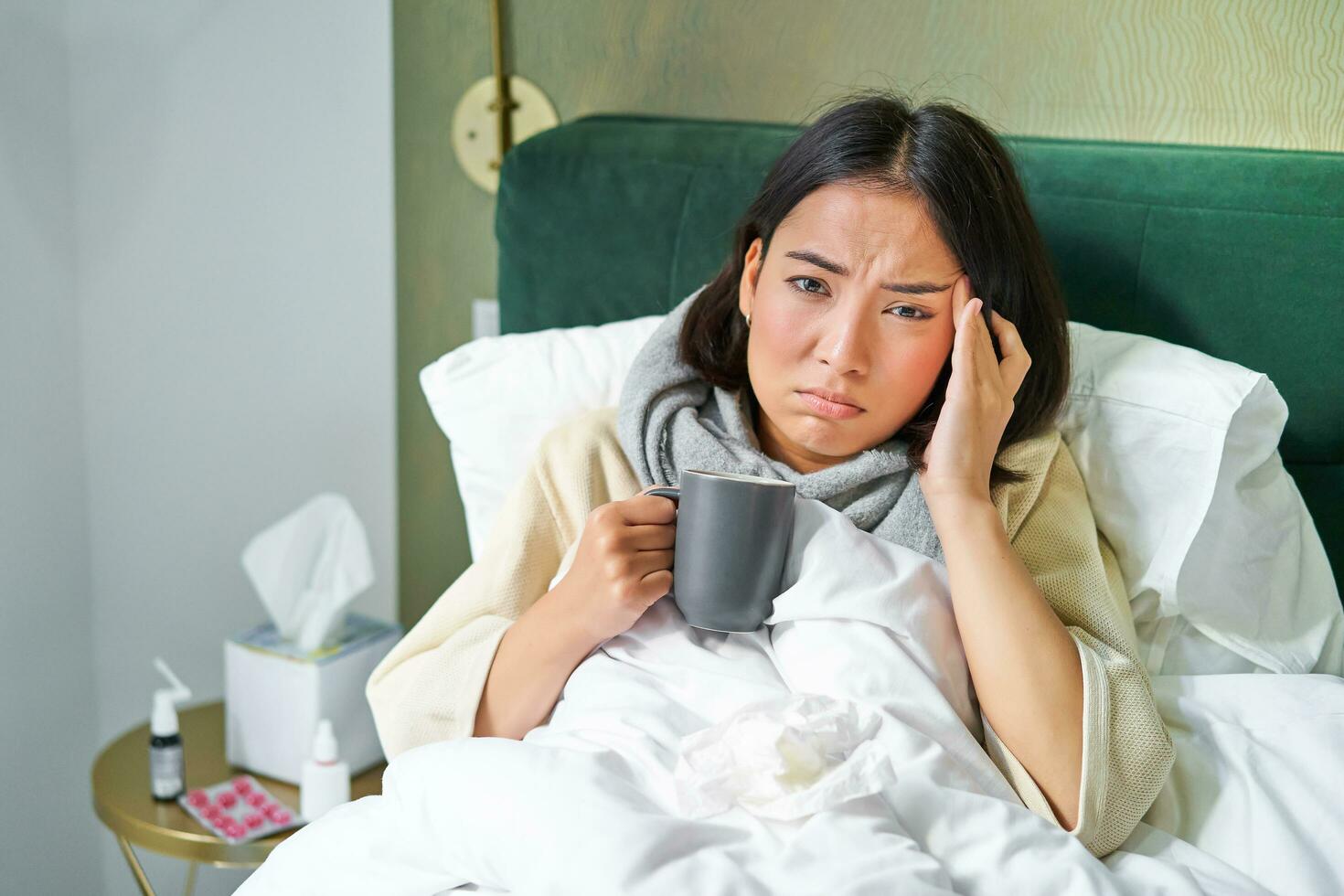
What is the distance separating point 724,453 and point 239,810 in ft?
2.53

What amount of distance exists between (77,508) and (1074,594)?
1.52 metres

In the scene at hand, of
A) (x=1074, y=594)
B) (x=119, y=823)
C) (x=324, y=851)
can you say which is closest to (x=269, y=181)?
(x=119, y=823)

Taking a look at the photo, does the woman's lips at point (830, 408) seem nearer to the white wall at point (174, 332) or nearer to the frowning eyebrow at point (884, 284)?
the frowning eyebrow at point (884, 284)

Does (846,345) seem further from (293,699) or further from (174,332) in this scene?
(174,332)

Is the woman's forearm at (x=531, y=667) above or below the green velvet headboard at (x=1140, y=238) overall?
below

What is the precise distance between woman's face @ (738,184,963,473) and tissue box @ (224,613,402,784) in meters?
0.71

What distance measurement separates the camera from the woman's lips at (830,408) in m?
1.09

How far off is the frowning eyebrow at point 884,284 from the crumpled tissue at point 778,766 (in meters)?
0.39

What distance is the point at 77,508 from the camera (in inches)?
74.2

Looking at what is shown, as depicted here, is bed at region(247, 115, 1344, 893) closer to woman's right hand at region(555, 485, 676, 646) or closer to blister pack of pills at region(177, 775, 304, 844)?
woman's right hand at region(555, 485, 676, 646)

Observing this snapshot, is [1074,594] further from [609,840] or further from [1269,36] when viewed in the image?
[1269,36]

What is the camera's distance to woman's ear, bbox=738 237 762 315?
1202 mm

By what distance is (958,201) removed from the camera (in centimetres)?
108

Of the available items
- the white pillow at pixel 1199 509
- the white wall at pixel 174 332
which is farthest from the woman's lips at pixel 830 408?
the white wall at pixel 174 332
